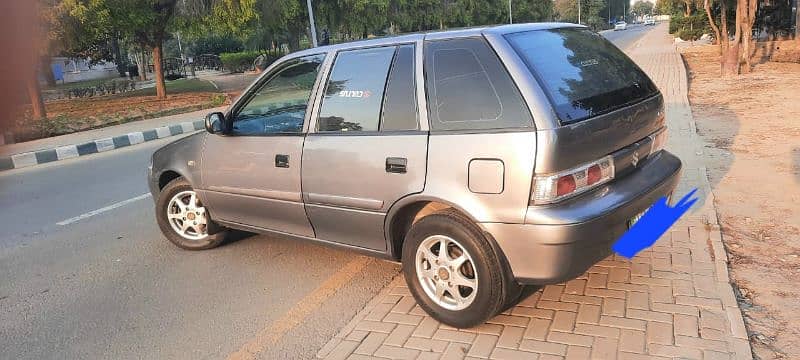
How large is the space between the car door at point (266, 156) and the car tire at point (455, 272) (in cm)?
99

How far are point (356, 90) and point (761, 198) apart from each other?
12.8ft

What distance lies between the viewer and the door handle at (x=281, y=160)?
4.17m

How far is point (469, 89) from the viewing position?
3414 mm

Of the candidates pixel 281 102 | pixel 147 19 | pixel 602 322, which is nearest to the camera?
pixel 602 322

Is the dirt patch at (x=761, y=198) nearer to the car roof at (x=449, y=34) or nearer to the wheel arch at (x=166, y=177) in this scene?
the car roof at (x=449, y=34)

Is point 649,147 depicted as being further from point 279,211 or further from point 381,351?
point 279,211

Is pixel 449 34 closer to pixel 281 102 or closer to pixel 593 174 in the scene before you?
pixel 593 174

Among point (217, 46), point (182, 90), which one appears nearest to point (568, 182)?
point (182, 90)

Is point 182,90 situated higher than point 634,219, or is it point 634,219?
point 182,90

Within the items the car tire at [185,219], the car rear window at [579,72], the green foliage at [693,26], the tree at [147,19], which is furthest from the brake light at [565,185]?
the green foliage at [693,26]

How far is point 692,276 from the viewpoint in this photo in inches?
152

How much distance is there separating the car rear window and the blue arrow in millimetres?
673

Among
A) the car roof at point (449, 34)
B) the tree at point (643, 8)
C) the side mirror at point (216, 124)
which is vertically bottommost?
the side mirror at point (216, 124)

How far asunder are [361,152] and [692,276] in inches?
88.6
